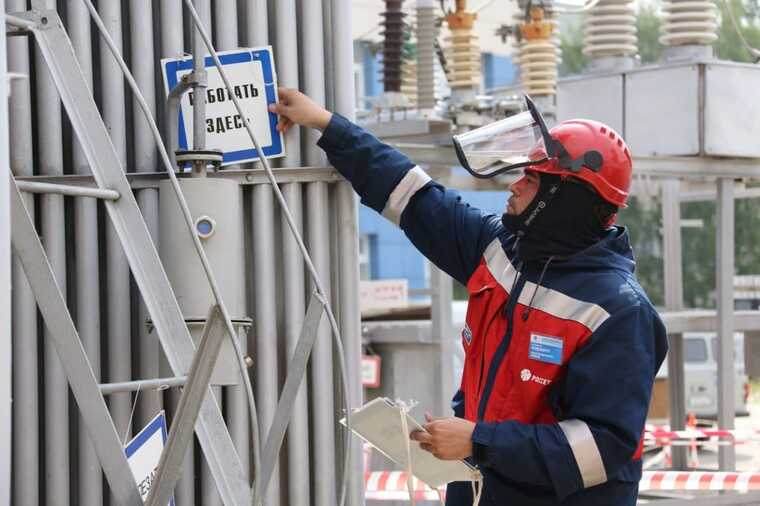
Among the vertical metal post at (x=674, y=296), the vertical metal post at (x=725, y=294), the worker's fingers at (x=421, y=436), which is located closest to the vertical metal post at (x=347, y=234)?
the worker's fingers at (x=421, y=436)

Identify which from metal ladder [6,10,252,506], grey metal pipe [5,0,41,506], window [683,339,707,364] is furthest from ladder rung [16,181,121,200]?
window [683,339,707,364]

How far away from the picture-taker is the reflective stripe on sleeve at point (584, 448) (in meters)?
3.62

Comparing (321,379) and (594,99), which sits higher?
(594,99)

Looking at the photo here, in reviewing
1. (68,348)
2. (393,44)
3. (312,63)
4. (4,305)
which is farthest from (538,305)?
(393,44)

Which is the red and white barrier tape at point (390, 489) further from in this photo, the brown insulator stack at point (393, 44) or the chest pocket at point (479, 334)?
the chest pocket at point (479, 334)

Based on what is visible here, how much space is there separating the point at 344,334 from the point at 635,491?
101cm

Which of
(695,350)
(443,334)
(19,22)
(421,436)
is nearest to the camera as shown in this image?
(19,22)

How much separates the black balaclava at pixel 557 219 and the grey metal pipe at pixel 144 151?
1.04 meters

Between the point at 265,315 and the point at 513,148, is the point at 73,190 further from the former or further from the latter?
the point at 513,148

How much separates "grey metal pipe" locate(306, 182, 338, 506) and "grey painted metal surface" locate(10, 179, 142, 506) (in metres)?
1.39

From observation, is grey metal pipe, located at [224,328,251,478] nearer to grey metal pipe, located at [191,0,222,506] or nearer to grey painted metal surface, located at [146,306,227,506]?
grey metal pipe, located at [191,0,222,506]

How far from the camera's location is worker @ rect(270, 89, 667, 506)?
3.64 m

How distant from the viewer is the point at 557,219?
3857 millimetres

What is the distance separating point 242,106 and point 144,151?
0.34m
